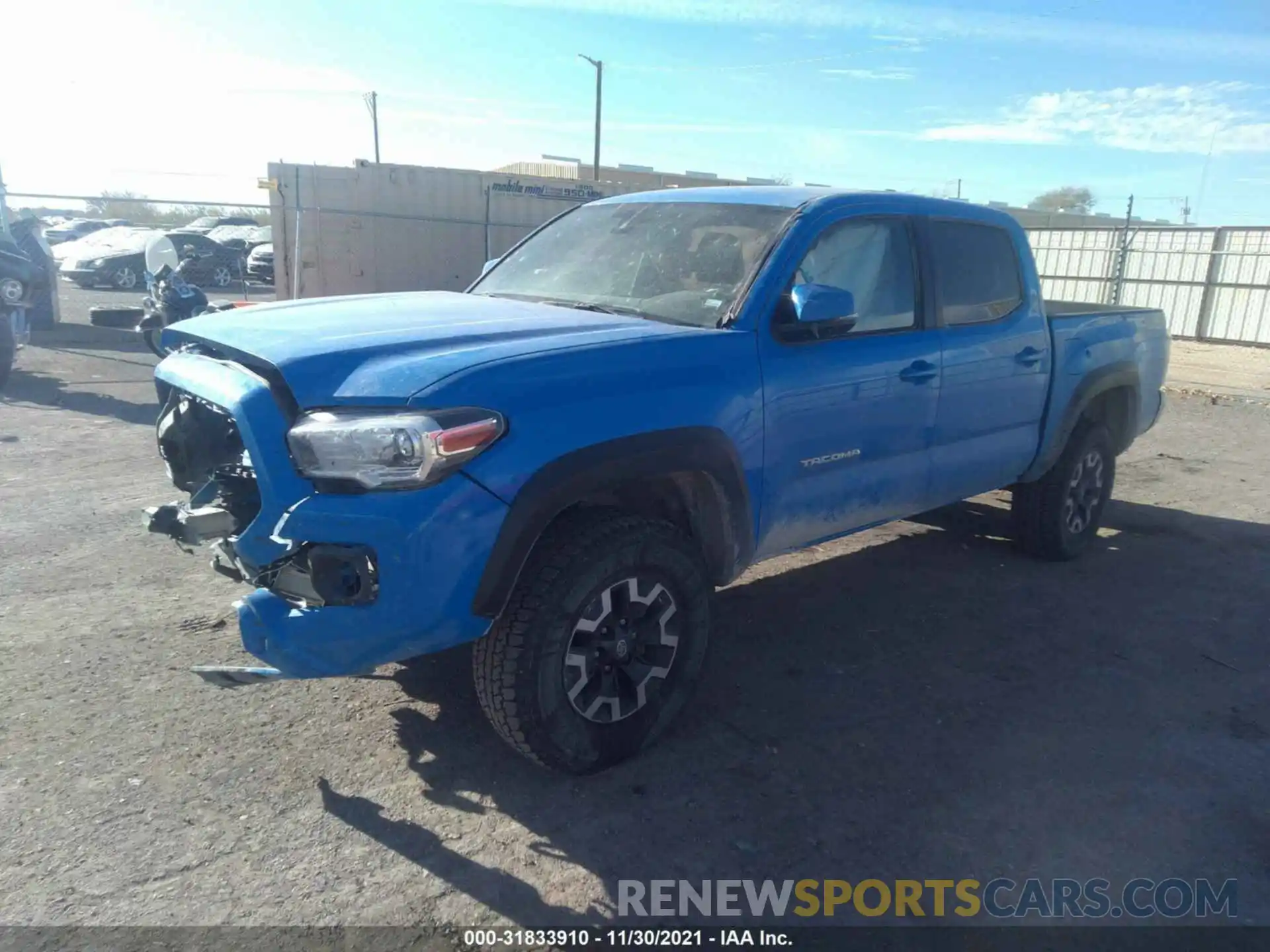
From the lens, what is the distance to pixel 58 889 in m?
2.65

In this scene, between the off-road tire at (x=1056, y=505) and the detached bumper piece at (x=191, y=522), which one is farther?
the off-road tire at (x=1056, y=505)

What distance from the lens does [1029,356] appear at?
4992mm

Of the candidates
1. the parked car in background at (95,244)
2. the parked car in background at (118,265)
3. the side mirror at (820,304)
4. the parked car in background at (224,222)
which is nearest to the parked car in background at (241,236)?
the parked car in background at (224,222)

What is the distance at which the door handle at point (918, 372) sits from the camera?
4191 mm

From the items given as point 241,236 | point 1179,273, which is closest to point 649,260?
point 1179,273

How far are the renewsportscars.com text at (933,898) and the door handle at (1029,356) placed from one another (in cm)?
275

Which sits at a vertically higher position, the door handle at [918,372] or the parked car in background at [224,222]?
the parked car in background at [224,222]

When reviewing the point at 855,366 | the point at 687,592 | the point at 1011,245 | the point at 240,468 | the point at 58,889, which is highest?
the point at 1011,245

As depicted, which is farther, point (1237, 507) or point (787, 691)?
point (1237, 507)

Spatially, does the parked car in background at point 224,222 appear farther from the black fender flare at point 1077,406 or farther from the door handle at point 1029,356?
the door handle at point 1029,356

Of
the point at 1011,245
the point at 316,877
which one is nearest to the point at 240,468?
the point at 316,877

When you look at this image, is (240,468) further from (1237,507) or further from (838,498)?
(1237,507)

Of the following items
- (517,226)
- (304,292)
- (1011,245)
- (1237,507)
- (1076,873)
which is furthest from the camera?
(517,226)

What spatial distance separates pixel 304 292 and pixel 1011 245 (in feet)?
43.5
